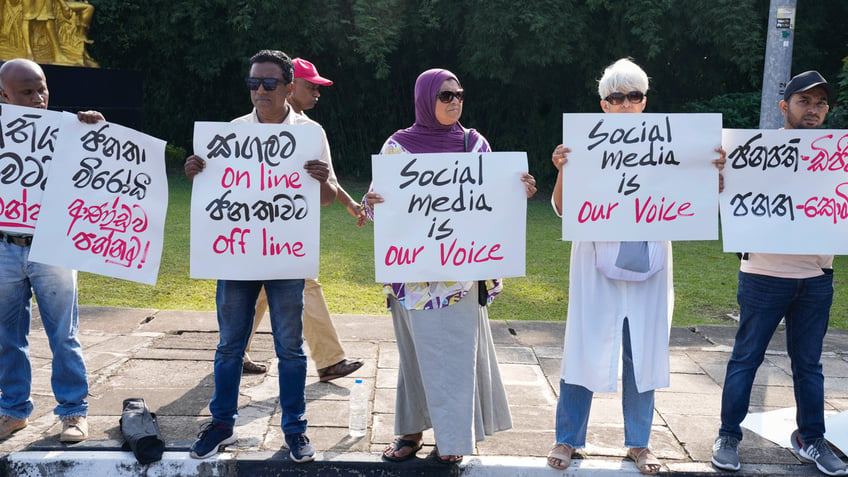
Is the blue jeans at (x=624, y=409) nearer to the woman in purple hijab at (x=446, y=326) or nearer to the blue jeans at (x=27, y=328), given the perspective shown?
the woman in purple hijab at (x=446, y=326)

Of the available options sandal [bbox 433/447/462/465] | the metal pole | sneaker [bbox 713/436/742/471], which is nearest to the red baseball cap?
sandal [bbox 433/447/462/465]

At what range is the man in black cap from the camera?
12.1 feet

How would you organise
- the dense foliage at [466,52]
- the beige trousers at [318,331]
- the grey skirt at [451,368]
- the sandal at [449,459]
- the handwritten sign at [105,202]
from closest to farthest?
the grey skirt at [451,368] < the sandal at [449,459] < the handwritten sign at [105,202] < the beige trousers at [318,331] < the dense foliage at [466,52]

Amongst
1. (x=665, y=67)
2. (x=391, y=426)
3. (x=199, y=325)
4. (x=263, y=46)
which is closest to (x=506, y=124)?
(x=665, y=67)

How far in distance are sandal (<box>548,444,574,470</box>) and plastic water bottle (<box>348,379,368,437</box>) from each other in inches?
38.8

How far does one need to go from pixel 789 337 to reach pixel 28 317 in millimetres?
3764

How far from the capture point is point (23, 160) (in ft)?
12.6

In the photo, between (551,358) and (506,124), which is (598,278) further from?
(506,124)

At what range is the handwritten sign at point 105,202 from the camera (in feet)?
12.5

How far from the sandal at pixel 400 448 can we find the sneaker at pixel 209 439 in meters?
0.78

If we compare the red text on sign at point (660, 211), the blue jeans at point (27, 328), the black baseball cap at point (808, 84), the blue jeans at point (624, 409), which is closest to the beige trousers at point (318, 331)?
the blue jeans at point (27, 328)

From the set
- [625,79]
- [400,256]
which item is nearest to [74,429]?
[400,256]

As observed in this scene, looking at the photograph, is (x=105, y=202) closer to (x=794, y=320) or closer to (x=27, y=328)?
(x=27, y=328)

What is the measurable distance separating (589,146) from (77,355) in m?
2.70
